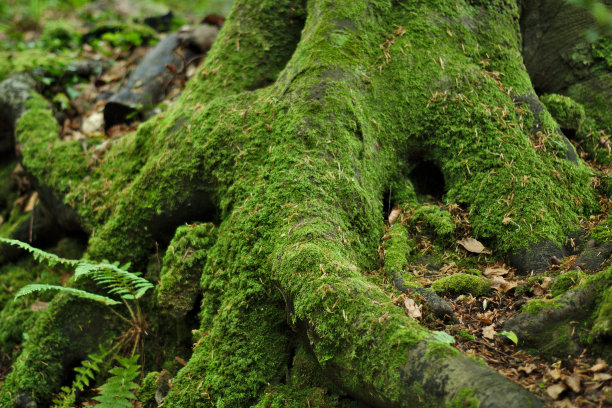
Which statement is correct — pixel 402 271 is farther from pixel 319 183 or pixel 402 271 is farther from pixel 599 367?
pixel 599 367

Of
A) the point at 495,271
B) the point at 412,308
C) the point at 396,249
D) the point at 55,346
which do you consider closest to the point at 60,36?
the point at 55,346

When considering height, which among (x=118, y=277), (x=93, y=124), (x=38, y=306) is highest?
(x=93, y=124)

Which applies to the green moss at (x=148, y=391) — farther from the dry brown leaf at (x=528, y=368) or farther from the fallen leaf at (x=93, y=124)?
the fallen leaf at (x=93, y=124)

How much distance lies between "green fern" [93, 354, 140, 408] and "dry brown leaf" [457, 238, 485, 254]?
2.89m

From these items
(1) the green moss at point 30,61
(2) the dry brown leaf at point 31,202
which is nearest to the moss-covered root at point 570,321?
(2) the dry brown leaf at point 31,202

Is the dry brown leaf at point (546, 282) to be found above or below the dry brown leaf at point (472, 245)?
above

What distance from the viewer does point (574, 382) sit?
2162 mm

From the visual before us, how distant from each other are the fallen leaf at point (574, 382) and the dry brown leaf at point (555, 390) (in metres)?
0.03

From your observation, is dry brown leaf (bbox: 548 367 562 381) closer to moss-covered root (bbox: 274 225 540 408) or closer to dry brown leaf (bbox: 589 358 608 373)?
dry brown leaf (bbox: 589 358 608 373)

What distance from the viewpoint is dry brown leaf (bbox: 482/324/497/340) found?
2762 mm

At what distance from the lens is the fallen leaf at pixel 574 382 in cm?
213

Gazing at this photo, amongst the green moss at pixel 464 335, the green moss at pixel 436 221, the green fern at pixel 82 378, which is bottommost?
the green fern at pixel 82 378

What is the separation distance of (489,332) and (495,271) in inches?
28.4

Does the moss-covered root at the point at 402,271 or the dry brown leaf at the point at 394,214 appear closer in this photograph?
the moss-covered root at the point at 402,271
